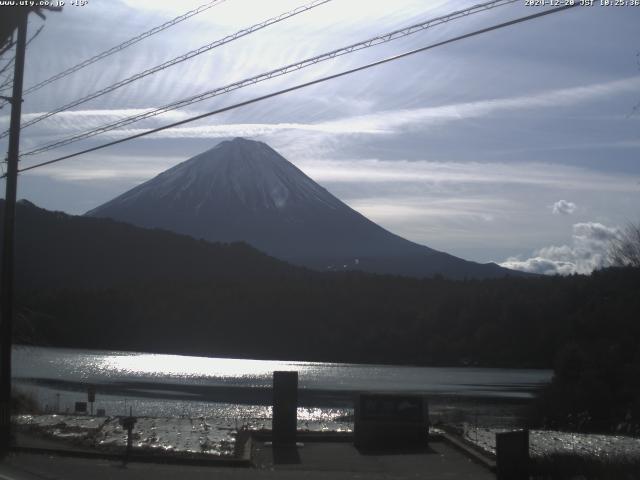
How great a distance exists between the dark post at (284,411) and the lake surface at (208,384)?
14.0m

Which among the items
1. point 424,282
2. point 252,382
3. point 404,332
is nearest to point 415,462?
point 252,382

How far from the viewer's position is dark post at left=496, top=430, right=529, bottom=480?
13344mm

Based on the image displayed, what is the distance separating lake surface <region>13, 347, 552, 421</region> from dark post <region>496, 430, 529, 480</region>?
65.6ft

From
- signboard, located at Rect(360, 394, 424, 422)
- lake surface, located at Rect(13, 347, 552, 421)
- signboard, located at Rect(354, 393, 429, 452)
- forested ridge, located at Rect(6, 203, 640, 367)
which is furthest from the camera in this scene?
forested ridge, located at Rect(6, 203, 640, 367)

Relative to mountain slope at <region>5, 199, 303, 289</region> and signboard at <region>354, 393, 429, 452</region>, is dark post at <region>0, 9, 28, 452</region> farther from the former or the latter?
mountain slope at <region>5, 199, 303, 289</region>

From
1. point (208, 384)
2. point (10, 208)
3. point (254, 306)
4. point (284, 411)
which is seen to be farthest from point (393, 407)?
point (254, 306)

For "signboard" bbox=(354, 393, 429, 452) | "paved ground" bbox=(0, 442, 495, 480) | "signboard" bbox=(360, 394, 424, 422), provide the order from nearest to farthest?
1. "paved ground" bbox=(0, 442, 495, 480)
2. "signboard" bbox=(354, 393, 429, 452)
3. "signboard" bbox=(360, 394, 424, 422)

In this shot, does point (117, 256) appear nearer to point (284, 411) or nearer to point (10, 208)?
point (10, 208)

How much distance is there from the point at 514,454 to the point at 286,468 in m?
4.21

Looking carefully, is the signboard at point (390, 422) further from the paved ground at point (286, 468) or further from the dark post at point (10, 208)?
the dark post at point (10, 208)

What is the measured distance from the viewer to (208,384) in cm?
6316

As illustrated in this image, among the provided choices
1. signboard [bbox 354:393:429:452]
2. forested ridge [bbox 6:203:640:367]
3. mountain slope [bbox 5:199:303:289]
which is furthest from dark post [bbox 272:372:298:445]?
mountain slope [bbox 5:199:303:289]

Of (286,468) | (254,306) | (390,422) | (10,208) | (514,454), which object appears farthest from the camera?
(254,306)

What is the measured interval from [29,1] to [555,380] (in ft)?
84.1
